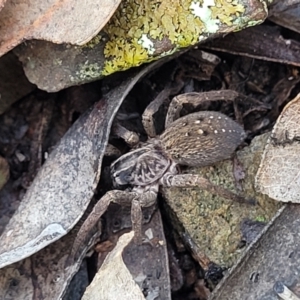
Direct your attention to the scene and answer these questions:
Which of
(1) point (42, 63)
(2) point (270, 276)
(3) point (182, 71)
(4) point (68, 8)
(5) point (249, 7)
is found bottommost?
(2) point (270, 276)

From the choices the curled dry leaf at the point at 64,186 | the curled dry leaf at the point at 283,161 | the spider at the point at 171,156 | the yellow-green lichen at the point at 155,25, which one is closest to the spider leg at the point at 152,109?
the spider at the point at 171,156

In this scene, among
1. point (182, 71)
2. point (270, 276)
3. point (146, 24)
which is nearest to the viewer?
point (270, 276)

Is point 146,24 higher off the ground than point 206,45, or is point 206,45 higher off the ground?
point 146,24

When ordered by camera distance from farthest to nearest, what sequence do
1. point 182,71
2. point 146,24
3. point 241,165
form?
1. point 182,71
2. point 241,165
3. point 146,24

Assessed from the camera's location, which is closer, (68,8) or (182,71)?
(68,8)

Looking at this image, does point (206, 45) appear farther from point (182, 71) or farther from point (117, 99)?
point (117, 99)

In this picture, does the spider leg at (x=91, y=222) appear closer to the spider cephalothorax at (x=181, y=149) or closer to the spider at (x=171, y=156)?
the spider at (x=171, y=156)

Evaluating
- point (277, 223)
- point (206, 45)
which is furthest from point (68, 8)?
point (277, 223)
